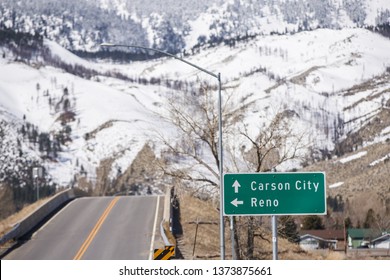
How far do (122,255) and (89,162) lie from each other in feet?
557

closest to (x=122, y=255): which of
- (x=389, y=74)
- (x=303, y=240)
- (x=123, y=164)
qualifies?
(x=303, y=240)

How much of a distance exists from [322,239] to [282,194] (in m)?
44.4

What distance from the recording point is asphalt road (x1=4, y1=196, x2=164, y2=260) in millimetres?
31016

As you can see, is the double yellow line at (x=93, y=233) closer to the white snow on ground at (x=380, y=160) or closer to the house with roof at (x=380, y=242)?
the house with roof at (x=380, y=242)

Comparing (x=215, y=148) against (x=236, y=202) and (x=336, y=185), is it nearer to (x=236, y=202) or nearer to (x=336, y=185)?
(x=236, y=202)

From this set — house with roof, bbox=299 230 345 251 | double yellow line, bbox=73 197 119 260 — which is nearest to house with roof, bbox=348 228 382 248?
house with roof, bbox=299 230 345 251

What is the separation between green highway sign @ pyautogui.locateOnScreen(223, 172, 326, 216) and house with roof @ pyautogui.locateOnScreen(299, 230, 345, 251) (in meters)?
40.6

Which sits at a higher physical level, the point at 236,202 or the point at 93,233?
the point at 236,202

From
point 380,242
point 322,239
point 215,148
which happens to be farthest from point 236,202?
point 322,239

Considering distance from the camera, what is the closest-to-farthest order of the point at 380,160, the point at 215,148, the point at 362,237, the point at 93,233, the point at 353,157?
the point at 215,148 → the point at 93,233 → the point at 362,237 → the point at 380,160 → the point at 353,157

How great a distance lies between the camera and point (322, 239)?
60.6m

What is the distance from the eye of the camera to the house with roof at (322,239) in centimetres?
5847

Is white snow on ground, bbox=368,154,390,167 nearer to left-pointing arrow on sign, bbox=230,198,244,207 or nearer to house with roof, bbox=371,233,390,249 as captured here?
house with roof, bbox=371,233,390,249

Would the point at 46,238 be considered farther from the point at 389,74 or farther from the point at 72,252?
the point at 389,74
